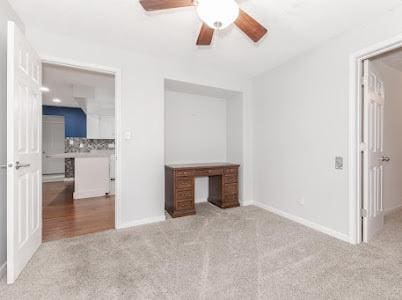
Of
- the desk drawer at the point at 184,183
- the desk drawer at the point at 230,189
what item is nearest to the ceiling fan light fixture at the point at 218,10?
the desk drawer at the point at 184,183

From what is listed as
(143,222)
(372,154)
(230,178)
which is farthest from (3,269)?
Result: (372,154)

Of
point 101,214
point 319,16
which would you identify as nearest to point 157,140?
point 101,214

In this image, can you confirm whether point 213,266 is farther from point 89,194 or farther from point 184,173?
point 89,194

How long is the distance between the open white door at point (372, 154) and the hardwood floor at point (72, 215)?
10.5 ft

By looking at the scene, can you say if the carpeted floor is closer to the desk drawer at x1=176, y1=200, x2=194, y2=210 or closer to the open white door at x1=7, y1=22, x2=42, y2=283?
the open white door at x1=7, y1=22, x2=42, y2=283

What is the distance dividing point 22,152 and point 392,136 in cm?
496

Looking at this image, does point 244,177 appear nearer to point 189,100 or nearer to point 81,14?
point 189,100

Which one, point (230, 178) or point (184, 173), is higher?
point (184, 173)

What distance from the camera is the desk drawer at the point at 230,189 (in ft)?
12.1

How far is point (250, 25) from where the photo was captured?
5.69 ft

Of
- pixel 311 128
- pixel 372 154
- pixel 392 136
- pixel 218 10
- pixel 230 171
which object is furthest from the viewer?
pixel 230 171

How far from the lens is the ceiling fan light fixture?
135cm

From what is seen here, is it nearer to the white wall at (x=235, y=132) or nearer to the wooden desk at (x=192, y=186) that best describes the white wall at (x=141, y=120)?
the wooden desk at (x=192, y=186)

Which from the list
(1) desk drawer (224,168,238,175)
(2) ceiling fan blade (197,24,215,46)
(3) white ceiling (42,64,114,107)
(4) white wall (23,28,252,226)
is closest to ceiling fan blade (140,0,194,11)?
(2) ceiling fan blade (197,24,215,46)
